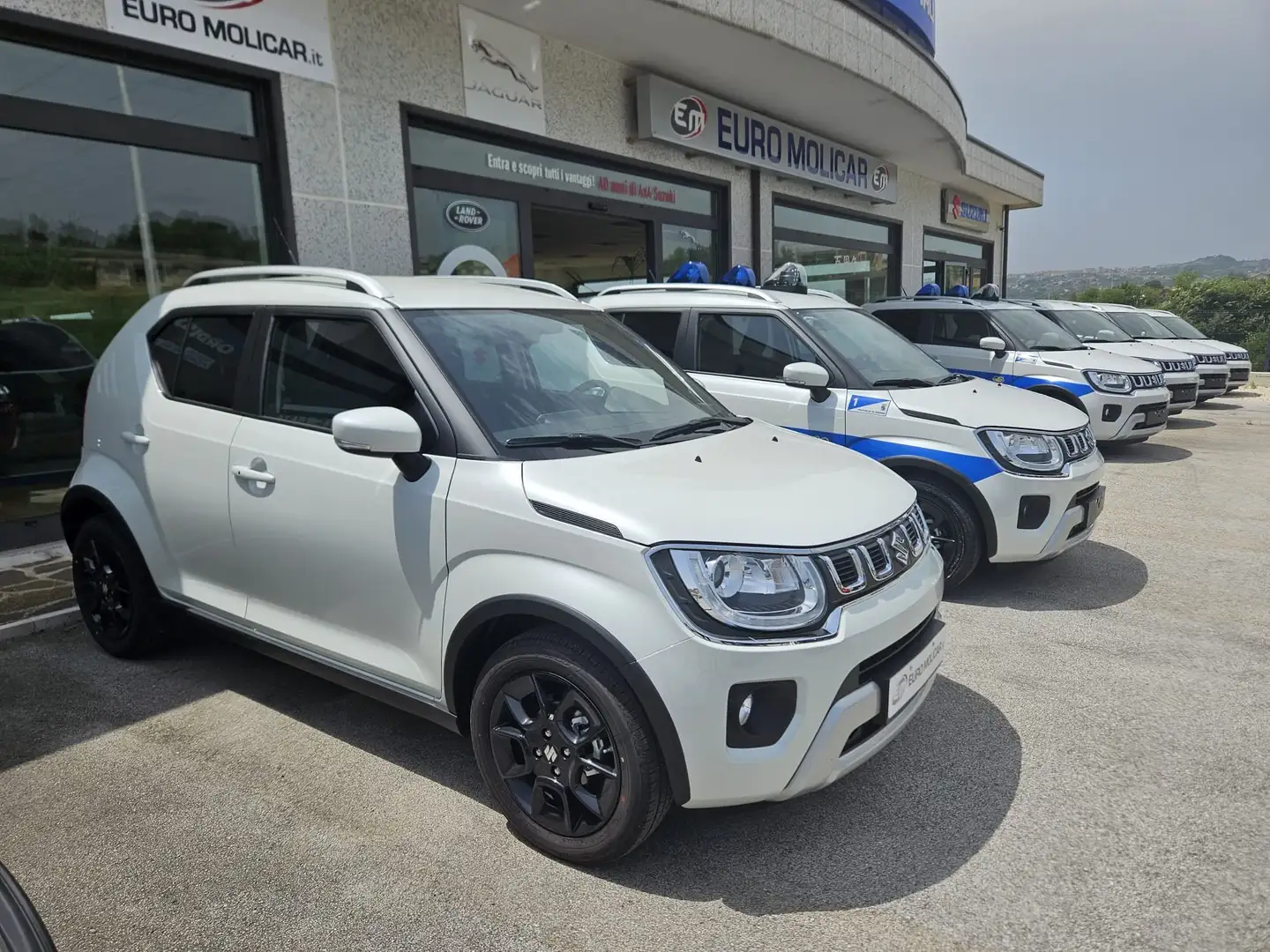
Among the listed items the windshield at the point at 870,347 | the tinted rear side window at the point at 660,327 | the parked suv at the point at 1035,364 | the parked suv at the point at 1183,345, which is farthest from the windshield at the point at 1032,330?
the tinted rear side window at the point at 660,327

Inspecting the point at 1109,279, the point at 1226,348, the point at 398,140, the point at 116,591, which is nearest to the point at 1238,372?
the point at 1226,348

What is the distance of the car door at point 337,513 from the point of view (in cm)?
283

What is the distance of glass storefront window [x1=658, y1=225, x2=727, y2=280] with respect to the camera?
1220 cm

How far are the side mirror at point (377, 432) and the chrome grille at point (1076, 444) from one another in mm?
3929

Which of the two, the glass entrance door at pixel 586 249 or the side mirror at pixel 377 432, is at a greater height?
the glass entrance door at pixel 586 249

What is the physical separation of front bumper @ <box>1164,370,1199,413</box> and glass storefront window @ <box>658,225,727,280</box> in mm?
6655

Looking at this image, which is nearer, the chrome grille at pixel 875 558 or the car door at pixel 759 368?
the chrome grille at pixel 875 558

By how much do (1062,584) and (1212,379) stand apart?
11682 millimetres

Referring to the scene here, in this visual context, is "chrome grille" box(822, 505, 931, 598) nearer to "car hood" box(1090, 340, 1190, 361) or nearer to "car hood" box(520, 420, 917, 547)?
"car hood" box(520, 420, 917, 547)

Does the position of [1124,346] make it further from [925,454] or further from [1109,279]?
[1109,279]

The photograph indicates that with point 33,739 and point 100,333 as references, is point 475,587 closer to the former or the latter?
point 33,739

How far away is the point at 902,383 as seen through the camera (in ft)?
17.9

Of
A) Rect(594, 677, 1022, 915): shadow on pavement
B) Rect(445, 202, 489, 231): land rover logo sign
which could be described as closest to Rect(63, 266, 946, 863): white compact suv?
Rect(594, 677, 1022, 915): shadow on pavement

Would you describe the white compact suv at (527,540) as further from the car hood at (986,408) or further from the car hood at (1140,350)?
the car hood at (1140,350)
